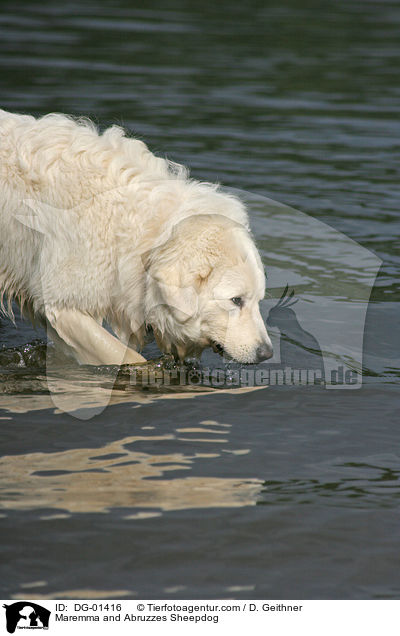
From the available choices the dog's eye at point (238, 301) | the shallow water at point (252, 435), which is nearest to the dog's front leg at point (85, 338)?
the shallow water at point (252, 435)

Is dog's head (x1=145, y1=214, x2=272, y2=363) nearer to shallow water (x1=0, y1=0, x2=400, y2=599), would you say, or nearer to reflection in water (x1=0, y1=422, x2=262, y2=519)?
shallow water (x1=0, y1=0, x2=400, y2=599)

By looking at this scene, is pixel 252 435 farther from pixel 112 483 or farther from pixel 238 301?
pixel 112 483

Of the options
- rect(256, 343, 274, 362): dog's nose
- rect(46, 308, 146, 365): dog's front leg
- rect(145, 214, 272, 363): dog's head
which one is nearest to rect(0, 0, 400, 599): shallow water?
rect(46, 308, 146, 365): dog's front leg

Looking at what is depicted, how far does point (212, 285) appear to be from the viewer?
5.76m

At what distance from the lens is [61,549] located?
4141 mm

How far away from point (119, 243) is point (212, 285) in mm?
685

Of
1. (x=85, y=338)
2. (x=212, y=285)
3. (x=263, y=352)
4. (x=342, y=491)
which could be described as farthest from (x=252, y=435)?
(x=85, y=338)

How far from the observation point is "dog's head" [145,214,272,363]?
18.7ft

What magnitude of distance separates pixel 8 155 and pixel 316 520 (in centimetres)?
316

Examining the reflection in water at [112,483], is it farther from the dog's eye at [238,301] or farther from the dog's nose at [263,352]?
the dog's eye at [238,301]
